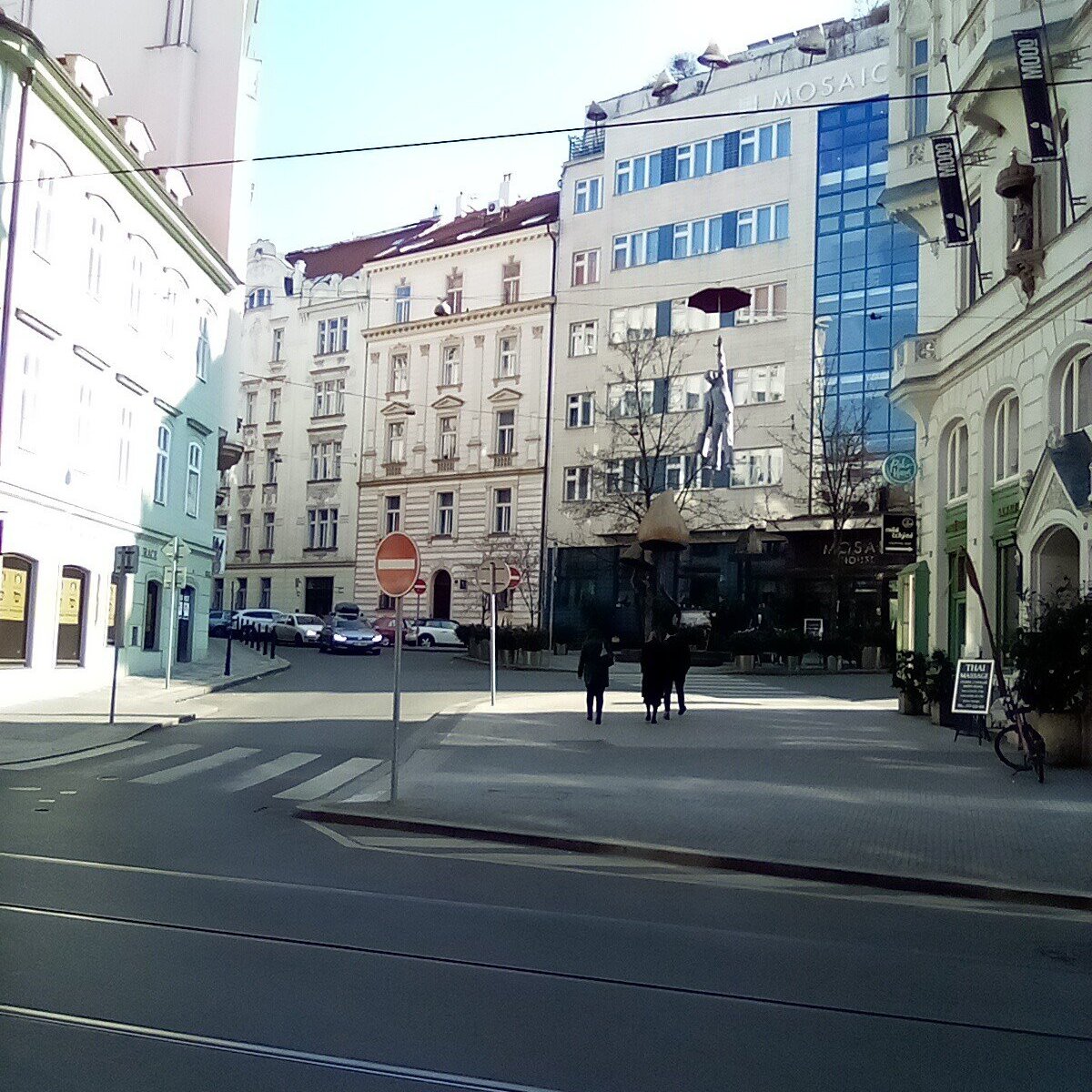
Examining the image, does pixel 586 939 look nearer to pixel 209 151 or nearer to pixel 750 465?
pixel 209 151

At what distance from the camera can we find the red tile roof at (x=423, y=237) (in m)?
63.4

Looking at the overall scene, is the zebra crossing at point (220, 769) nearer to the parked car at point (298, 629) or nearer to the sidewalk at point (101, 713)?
the sidewalk at point (101, 713)

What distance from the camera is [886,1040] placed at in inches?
214

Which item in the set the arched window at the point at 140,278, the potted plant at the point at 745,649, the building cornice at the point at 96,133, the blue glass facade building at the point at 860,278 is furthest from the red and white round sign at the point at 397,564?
the blue glass facade building at the point at 860,278

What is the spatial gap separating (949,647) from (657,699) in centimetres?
592

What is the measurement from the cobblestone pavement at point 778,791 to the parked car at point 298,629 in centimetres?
3366

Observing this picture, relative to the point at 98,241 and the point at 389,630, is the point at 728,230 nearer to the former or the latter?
the point at 389,630

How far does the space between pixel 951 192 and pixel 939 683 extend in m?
8.44

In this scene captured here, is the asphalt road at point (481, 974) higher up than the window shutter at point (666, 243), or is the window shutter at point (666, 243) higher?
the window shutter at point (666, 243)

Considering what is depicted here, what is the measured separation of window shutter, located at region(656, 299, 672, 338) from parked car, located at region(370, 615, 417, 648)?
634 inches

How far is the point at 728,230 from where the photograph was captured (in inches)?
2176

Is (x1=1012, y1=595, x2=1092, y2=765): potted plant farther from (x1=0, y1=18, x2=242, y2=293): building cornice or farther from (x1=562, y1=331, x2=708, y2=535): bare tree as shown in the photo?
(x1=562, y1=331, x2=708, y2=535): bare tree

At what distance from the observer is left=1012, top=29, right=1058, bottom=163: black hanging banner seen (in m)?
18.7

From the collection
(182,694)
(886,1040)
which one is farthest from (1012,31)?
(182,694)
